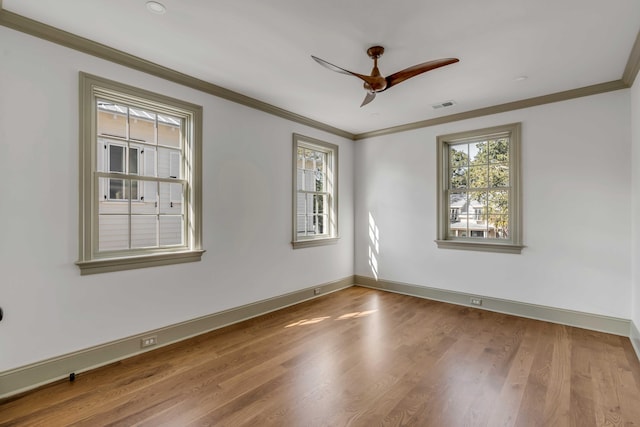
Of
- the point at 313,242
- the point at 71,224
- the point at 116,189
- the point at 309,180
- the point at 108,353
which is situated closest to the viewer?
the point at 71,224

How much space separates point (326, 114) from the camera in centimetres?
465

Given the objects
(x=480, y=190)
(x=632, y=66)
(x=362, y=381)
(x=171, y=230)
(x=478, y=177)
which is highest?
(x=632, y=66)

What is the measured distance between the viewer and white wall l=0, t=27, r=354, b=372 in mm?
2350

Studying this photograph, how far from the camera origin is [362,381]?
251cm

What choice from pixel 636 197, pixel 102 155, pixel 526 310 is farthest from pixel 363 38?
pixel 526 310

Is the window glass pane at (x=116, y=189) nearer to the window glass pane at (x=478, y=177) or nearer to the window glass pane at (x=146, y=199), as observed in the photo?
the window glass pane at (x=146, y=199)

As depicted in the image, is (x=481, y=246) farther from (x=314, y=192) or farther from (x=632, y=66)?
(x=314, y=192)

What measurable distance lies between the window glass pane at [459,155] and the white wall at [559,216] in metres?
0.29

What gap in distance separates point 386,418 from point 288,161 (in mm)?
3414

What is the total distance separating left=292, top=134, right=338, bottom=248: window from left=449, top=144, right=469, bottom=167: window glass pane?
6.18 ft

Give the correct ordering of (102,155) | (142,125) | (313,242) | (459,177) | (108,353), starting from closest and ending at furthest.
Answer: (108,353) → (102,155) → (142,125) → (459,177) → (313,242)

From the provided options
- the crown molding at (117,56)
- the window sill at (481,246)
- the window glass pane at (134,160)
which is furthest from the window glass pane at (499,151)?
the window glass pane at (134,160)

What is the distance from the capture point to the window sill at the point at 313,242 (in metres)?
4.69

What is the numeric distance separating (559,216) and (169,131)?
4.72 m
